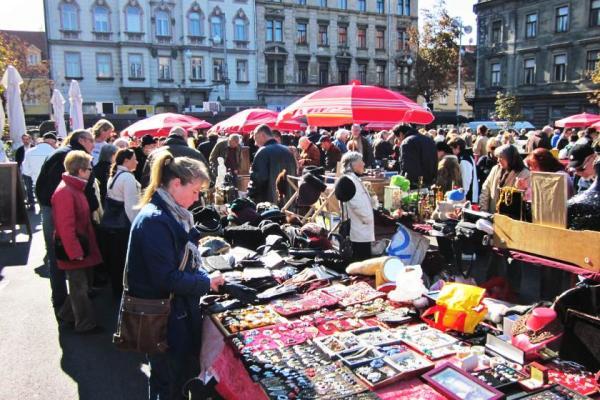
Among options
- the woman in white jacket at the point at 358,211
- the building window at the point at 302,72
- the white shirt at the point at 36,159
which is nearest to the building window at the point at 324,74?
the building window at the point at 302,72

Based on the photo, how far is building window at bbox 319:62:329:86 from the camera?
4219cm

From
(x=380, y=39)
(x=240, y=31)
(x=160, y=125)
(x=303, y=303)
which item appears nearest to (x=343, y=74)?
(x=380, y=39)

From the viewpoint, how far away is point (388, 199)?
6309 millimetres

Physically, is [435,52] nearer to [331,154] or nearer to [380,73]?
[380,73]

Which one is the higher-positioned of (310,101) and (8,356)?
(310,101)

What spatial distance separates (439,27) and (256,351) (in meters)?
38.5

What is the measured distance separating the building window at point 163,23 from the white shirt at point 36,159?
28.1 metres

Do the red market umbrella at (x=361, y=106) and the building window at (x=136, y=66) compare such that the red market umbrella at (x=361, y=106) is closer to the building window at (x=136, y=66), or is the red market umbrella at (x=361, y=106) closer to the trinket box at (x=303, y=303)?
the trinket box at (x=303, y=303)

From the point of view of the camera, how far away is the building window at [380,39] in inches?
1762

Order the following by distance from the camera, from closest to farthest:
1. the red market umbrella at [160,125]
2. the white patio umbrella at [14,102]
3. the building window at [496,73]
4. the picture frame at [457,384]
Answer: the picture frame at [457,384], the red market umbrella at [160,125], the white patio umbrella at [14,102], the building window at [496,73]

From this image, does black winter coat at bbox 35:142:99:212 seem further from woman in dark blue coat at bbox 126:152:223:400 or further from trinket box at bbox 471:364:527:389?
trinket box at bbox 471:364:527:389

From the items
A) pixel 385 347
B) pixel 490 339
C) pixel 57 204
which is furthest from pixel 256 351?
pixel 57 204

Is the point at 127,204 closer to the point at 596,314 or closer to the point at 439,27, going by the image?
the point at 596,314

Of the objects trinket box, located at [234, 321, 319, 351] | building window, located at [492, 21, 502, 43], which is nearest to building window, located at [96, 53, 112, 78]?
building window, located at [492, 21, 502, 43]
